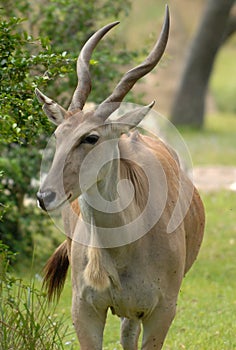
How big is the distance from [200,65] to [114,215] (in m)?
20.0

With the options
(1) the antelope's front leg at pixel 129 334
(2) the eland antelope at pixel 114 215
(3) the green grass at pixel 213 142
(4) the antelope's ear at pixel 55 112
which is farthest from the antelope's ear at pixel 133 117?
(3) the green grass at pixel 213 142

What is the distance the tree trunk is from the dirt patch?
6.71 meters

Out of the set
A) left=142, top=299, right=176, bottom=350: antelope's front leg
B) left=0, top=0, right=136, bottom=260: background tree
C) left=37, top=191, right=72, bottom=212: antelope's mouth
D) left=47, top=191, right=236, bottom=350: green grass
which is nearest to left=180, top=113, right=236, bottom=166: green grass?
left=47, top=191, right=236, bottom=350: green grass

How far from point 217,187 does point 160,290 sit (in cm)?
1015

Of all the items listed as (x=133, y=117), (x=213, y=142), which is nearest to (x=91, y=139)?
(x=133, y=117)

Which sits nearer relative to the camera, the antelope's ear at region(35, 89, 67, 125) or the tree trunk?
the antelope's ear at region(35, 89, 67, 125)

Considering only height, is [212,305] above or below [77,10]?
below

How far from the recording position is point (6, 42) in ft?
19.4

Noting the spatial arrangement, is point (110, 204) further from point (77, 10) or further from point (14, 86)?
point (77, 10)

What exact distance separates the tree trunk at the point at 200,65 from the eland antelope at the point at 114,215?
57.7ft

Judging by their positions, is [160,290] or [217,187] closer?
[160,290]

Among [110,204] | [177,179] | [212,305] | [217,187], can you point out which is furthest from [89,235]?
[217,187]

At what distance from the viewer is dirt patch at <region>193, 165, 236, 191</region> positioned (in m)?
15.5

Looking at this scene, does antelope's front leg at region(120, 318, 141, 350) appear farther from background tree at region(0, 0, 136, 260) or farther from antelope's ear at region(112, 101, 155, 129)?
background tree at region(0, 0, 136, 260)
